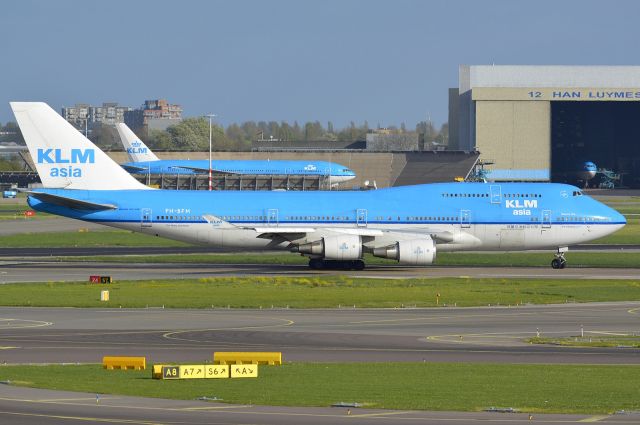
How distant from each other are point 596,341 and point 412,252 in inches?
960

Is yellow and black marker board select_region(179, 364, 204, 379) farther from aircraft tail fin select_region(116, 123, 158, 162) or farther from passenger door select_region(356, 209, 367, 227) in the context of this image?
aircraft tail fin select_region(116, 123, 158, 162)

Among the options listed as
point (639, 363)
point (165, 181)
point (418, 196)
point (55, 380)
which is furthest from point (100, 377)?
point (165, 181)

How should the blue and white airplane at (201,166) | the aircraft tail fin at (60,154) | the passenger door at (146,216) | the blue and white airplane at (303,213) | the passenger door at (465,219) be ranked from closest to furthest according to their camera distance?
the blue and white airplane at (303,213) < the passenger door at (146,216) < the aircraft tail fin at (60,154) < the passenger door at (465,219) < the blue and white airplane at (201,166)

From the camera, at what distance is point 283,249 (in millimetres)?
63938

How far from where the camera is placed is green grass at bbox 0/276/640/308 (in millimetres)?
48969

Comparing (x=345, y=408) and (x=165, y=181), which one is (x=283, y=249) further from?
(x=165, y=181)

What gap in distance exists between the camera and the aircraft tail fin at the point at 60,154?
6384 centimetres

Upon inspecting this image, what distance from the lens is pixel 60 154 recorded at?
64.2 meters

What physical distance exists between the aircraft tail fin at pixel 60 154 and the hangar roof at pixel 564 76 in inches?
5231

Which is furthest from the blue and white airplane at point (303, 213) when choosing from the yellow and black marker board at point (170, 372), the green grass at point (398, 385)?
the yellow and black marker board at point (170, 372)

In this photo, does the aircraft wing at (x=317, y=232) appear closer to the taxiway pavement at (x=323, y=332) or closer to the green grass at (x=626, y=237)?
the taxiway pavement at (x=323, y=332)

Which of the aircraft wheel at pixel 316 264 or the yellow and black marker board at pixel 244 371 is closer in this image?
the yellow and black marker board at pixel 244 371

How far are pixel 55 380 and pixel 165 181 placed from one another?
123708mm

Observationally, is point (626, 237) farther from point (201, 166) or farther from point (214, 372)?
point (201, 166)
